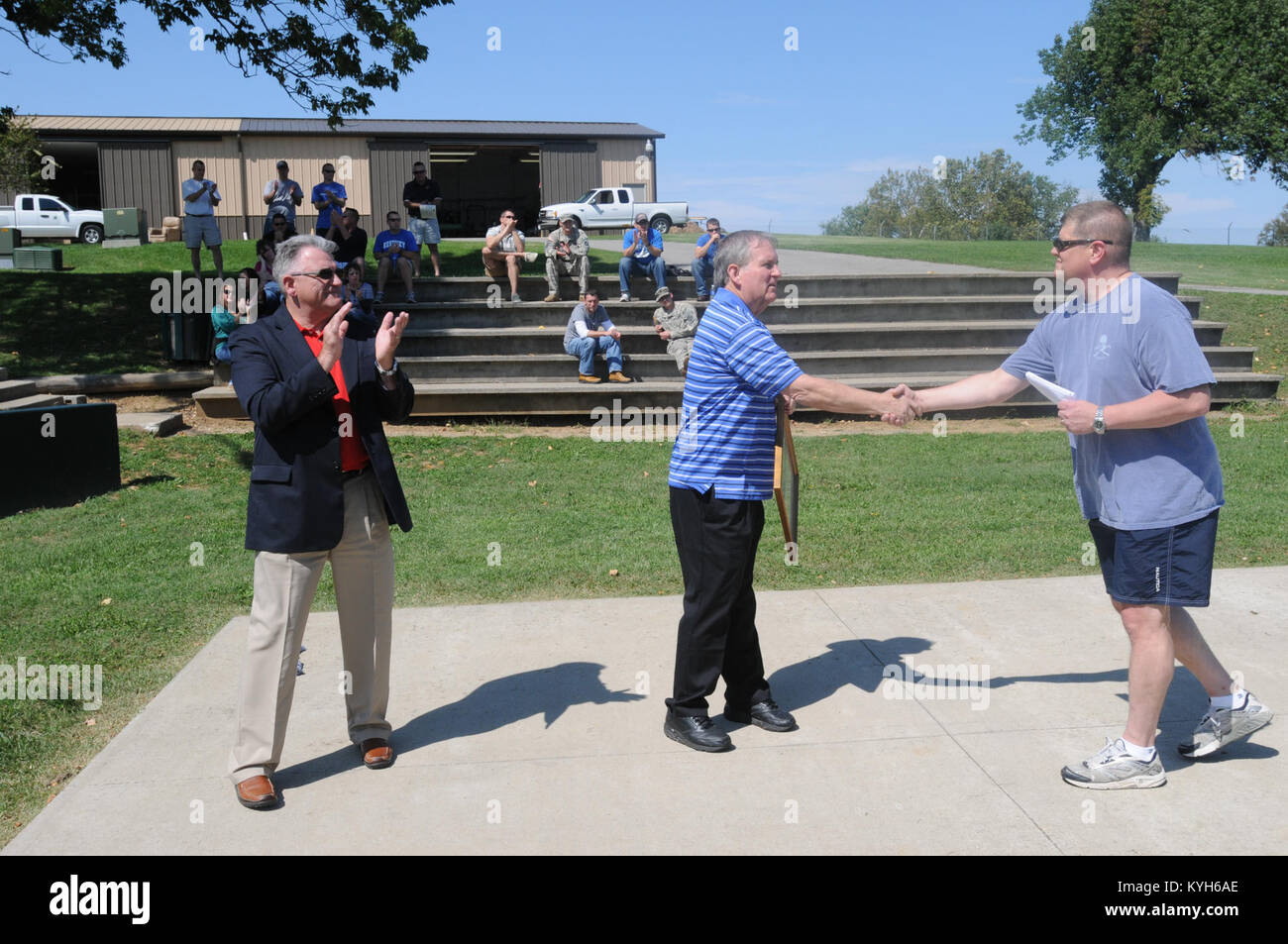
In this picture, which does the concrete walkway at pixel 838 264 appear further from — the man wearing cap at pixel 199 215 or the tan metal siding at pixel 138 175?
the tan metal siding at pixel 138 175

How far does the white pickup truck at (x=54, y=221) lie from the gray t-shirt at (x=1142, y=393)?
→ 35696 mm

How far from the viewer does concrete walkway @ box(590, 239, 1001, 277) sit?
18344 millimetres

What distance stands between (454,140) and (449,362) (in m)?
27.2

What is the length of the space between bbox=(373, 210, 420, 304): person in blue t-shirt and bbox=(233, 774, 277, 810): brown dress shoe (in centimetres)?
1254

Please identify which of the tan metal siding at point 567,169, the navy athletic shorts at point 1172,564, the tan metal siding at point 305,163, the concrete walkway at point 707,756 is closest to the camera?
the concrete walkway at point 707,756

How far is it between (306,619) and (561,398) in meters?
9.19

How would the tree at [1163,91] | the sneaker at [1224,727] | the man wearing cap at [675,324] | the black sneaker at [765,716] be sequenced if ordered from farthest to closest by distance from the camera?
the tree at [1163,91]
the man wearing cap at [675,324]
the black sneaker at [765,716]
the sneaker at [1224,727]

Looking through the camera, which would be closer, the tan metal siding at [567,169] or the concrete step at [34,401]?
the concrete step at [34,401]

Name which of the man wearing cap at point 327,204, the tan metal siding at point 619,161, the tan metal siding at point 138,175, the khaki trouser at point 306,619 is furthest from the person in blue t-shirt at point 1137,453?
the tan metal siding at point 138,175

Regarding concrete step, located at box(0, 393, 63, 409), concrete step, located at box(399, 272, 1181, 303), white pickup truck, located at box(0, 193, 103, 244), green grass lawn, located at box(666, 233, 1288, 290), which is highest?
white pickup truck, located at box(0, 193, 103, 244)

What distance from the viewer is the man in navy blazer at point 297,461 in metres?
3.94

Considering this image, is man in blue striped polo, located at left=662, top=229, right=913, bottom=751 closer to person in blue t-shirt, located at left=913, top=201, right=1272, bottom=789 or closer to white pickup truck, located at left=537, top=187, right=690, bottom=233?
person in blue t-shirt, located at left=913, top=201, right=1272, bottom=789

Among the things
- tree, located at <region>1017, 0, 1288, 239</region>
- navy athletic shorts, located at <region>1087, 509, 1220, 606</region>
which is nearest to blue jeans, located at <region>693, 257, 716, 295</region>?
navy athletic shorts, located at <region>1087, 509, 1220, 606</region>

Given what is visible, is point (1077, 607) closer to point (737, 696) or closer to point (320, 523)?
point (737, 696)
